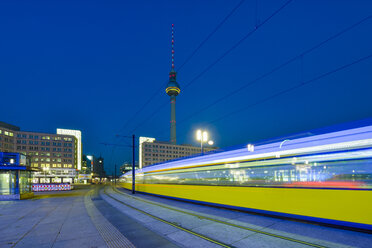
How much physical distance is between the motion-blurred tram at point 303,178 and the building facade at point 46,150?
292 ft

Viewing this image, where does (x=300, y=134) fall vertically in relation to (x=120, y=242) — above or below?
above

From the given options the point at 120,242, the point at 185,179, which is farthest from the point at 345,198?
the point at 185,179

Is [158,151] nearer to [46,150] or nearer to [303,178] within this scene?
[46,150]

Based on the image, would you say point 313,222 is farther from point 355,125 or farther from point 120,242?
point 120,242

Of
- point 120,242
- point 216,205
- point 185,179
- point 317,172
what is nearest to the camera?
point 120,242

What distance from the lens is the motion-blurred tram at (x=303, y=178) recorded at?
18.8 ft

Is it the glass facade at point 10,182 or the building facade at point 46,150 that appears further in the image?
the building facade at point 46,150

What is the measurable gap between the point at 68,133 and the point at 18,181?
87.0 metres

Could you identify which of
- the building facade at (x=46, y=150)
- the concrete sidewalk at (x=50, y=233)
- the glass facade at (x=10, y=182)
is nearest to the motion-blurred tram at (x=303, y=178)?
the concrete sidewalk at (x=50, y=233)

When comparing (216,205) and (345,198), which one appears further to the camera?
(216,205)

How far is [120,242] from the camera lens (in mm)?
5844

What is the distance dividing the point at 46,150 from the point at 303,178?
99.4 meters

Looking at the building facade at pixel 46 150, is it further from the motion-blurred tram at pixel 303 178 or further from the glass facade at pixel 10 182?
the motion-blurred tram at pixel 303 178

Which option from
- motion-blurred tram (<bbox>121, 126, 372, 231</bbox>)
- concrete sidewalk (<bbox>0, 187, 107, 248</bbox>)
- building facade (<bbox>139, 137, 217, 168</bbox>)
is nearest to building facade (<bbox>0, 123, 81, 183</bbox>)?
building facade (<bbox>139, 137, 217, 168</bbox>)
